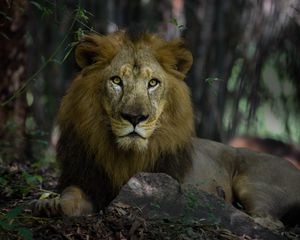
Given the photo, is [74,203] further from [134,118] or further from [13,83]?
[13,83]

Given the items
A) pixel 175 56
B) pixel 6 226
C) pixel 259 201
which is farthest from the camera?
pixel 259 201

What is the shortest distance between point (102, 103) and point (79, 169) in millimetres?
504

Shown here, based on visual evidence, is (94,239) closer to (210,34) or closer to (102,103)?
(102,103)

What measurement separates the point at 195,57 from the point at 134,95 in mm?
6909

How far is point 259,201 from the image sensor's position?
589 cm

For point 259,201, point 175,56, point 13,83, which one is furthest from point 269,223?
point 13,83

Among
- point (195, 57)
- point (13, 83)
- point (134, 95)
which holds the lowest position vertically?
point (13, 83)

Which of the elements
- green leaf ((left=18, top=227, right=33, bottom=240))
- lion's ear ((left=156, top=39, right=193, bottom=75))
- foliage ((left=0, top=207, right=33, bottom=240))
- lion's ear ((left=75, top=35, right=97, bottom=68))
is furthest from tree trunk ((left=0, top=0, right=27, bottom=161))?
green leaf ((left=18, top=227, right=33, bottom=240))

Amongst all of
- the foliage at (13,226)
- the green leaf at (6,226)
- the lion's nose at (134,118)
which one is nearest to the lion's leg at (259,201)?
the lion's nose at (134,118)

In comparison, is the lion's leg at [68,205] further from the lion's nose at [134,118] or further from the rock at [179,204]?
the lion's nose at [134,118]

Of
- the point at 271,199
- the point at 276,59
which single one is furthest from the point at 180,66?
the point at 276,59

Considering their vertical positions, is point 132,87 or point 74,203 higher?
point 132,87

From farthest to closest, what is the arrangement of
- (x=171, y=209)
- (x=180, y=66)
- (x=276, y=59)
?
(x=276, y=59), (x=180, y=66), (x=171, y=209)

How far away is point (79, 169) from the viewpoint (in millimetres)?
5426
